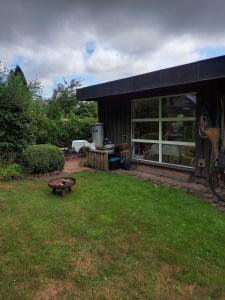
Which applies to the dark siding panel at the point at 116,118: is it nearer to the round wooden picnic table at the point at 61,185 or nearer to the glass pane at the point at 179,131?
the glass pane at the point at 179,131

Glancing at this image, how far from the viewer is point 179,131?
249 inches

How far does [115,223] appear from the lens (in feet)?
12.2

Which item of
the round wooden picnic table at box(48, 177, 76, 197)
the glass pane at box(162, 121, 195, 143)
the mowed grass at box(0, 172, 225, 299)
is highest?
the glass pane at box(162, 121, 195, 143)

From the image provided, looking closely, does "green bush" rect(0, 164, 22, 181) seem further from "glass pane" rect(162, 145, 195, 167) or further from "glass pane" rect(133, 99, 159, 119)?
"glass pane" rect(162, 145, 195, 167)

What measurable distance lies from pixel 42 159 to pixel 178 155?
3500mm

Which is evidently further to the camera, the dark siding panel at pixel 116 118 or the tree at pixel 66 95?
the tree at pixel 66 95

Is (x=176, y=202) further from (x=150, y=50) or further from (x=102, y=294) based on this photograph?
(x=150, y=50)

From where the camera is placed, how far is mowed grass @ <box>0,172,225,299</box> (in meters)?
2.39

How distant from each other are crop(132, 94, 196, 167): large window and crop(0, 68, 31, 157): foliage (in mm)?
3207

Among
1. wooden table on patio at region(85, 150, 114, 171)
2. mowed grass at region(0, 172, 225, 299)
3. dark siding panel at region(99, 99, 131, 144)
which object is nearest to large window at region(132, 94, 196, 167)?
dark siding panel at region(99, 99, 131, 144)

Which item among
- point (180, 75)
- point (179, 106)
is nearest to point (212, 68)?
point (180, 75)

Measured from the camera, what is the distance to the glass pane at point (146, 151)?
7.05 m

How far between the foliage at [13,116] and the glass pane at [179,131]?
389 centimetres

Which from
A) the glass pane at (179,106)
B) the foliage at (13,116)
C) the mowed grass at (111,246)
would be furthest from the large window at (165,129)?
the foliage at (13,116)
